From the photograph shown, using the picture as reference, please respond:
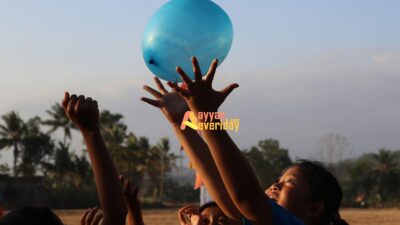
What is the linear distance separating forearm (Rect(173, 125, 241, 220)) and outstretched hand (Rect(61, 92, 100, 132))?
1.68ft

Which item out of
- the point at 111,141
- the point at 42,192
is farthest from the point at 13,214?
the point at 111,141

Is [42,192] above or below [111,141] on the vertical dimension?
below

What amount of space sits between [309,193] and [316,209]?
0.26ft

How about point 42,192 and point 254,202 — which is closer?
point 254,202

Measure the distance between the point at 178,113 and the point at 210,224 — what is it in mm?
714

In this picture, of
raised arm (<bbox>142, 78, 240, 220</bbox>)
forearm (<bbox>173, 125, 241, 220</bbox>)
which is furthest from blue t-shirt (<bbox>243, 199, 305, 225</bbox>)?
raised arm (<bbox>142, 78, 240, 220</bbox>)

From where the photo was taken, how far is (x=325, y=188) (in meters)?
2.41

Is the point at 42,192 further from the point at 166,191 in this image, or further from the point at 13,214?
the point at 13,214

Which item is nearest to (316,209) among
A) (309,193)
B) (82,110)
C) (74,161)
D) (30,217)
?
(309,193)

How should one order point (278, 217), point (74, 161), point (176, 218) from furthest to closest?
1. point (74, 161)
2. point (176, 218)
3. point (278, 217)

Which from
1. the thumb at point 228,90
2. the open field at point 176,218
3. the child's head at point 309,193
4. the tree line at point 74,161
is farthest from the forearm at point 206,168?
the tree line at point 74,161

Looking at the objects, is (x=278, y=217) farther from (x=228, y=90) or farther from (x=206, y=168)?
(x=206, y=168)

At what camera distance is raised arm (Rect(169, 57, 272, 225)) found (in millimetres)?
1781

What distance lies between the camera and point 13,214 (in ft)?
5.40
